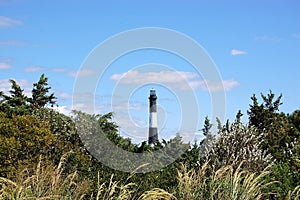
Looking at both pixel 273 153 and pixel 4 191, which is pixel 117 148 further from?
pixel 4 191

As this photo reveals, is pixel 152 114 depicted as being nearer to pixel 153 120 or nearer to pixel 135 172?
pixel 153 120

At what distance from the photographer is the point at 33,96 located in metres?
21.5

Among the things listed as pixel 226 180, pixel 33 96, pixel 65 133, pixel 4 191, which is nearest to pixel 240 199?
pixel 226 180

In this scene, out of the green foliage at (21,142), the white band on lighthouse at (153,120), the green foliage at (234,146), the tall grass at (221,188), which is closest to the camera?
the tall grass at (221,188)

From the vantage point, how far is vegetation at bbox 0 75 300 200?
7.00m

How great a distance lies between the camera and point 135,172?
9.90 meters

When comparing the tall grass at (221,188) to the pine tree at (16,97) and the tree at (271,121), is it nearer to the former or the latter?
the tree at (271,121)

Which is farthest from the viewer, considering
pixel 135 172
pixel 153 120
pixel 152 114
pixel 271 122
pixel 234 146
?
pixel 152 114

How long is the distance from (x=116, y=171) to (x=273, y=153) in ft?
16.6

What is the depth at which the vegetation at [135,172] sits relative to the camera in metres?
7.00

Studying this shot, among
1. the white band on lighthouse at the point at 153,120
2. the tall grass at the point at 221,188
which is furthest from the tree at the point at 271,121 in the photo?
the tall grass at the point at 221,188

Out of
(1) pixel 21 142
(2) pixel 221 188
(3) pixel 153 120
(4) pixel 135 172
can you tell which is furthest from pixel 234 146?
(3) pixel 153 120

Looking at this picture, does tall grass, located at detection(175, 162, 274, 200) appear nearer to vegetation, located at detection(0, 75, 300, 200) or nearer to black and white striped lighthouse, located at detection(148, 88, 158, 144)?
vegetation, located at detection(0, 75, 300, 200)

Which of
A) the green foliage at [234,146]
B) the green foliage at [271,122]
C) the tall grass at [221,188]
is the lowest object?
the tall grass at [221,188]
